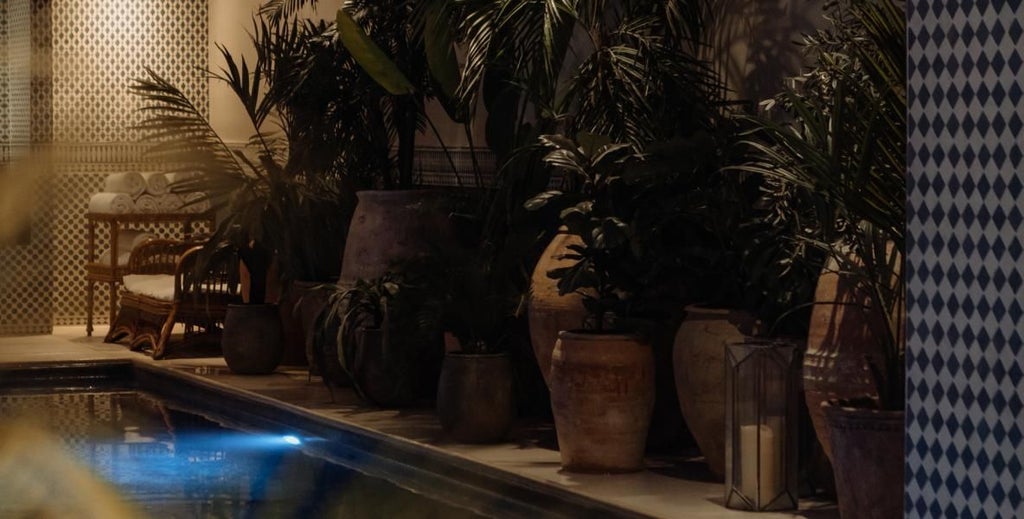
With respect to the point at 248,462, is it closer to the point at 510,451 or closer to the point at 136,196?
the point at 510,451

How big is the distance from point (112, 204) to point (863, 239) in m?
8.00

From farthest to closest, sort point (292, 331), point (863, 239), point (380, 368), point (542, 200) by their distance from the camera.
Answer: point (292, 331)
point (380, 368)
point (542, 200)
point (863, 239)

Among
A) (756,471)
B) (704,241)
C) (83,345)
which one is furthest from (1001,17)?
(83,345)

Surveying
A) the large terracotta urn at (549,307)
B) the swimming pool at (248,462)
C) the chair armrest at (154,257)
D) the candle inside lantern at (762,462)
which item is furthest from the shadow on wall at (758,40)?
the chair armrest at (154,257)

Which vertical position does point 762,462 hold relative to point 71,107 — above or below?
below

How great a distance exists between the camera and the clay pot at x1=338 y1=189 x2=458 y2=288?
30.4ft

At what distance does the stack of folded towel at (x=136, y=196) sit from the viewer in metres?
12.6

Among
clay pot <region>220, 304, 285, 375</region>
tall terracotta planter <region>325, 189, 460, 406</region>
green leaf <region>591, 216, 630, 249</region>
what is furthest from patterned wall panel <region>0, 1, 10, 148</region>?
green leaf <region>591, 216, 630, 249</region>

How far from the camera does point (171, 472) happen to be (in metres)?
7.66

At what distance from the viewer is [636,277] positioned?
7219 mm

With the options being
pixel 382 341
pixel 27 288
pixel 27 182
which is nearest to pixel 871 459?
pixel 382 341

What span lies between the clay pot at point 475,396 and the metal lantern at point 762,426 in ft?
5.58

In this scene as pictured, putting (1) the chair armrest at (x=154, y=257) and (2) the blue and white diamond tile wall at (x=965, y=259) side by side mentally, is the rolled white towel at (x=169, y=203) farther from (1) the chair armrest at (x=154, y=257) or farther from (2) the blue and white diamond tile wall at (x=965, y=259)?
(2) the blue and white diamond tile wall at (x=965, y=259)

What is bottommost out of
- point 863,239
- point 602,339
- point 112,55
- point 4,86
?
point 602,339
